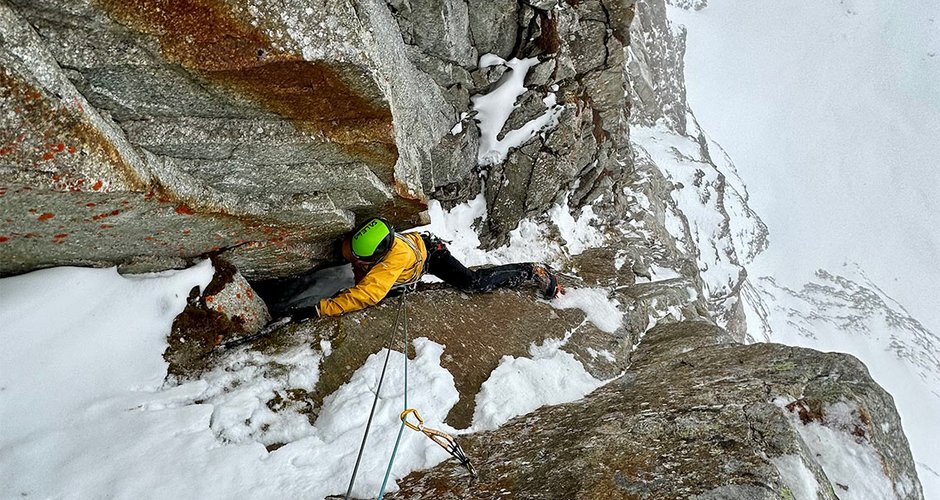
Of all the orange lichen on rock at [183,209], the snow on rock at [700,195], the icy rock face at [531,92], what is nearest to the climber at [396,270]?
the orange lichen on rock at [183,209]

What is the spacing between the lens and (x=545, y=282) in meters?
10.0

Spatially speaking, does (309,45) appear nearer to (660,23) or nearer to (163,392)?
(163,392)

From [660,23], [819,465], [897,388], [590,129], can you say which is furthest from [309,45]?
[897,388]

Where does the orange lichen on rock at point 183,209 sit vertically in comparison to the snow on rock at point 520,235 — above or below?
above

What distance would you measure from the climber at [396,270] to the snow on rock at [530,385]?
71.3 inches

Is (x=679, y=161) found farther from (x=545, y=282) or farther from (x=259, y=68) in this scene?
(x=259, y=68)

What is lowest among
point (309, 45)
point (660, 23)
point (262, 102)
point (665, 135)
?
point (665, 135)

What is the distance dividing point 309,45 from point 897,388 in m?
158

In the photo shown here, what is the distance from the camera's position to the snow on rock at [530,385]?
6.30 metres

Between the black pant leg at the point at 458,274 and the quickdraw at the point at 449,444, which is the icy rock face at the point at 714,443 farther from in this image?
the black pant leg at the point at 458,274

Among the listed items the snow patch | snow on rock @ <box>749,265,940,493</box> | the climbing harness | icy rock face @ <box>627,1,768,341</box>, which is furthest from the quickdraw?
snow on rock @ <box>749,265,940,493</box>

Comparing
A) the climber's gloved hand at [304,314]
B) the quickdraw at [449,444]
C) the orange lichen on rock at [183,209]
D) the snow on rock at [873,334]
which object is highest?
the orange lichen on rock at [183,209]

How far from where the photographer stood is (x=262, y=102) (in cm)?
525

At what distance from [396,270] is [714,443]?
4.70 meters
